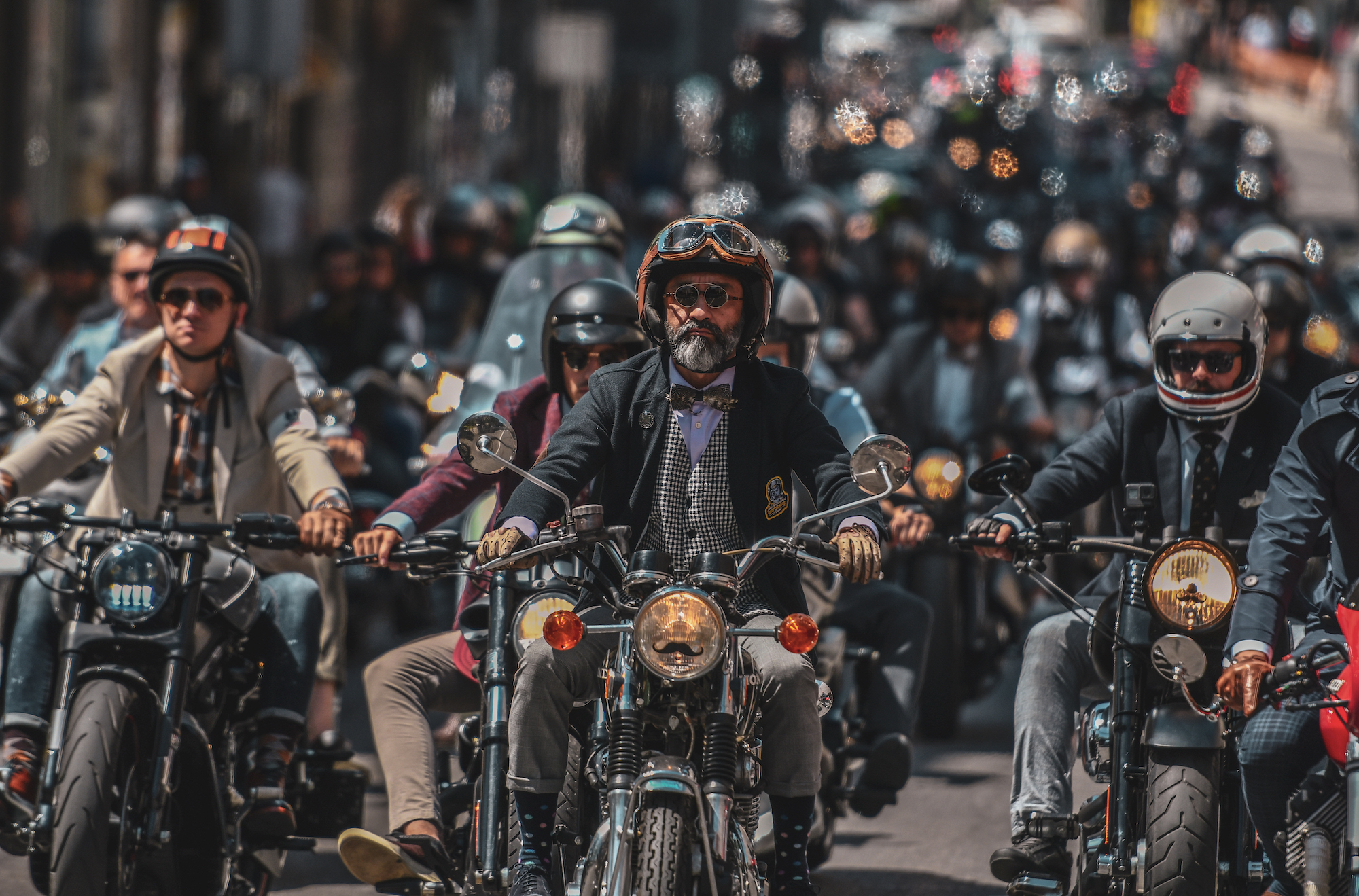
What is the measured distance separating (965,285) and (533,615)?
5.52m

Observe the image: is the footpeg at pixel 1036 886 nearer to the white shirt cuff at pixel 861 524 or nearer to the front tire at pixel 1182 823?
the front tire at pixel 1182 823

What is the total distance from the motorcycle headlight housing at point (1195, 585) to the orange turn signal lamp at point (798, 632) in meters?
1.15

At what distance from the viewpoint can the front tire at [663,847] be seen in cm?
460

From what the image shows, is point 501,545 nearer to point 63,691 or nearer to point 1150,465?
point 63,691

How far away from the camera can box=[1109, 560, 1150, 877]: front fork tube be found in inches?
222

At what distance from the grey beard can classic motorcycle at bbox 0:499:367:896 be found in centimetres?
125

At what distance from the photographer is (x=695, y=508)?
5.50 meters

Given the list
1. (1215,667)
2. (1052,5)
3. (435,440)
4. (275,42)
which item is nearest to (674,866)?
(1215,667)

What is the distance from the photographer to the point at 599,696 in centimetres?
503

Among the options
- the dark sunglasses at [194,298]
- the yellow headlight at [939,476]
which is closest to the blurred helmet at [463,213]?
the yellow headlight at [939,476]

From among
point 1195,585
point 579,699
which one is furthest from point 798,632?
point 1195,585

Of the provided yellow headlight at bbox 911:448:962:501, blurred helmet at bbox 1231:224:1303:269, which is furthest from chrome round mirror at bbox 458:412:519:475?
blurred helmet at bbox 1231:224:1303:269

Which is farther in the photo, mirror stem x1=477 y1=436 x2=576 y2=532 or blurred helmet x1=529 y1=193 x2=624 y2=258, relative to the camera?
blurred helmet x1=529 y1=193 x2=624 y2=258

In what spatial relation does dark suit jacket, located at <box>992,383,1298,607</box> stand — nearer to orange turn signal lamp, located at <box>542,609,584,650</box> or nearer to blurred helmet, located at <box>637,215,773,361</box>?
blurred helmet, located at <box>637,215,773,361</box>
